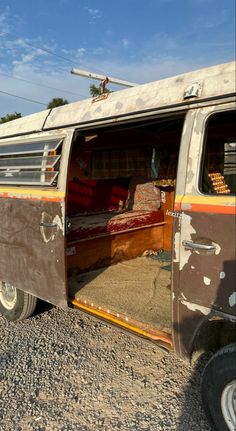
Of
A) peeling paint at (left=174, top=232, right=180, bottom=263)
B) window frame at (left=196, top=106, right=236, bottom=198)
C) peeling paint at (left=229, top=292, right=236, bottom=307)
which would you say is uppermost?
window frame at (left=196, top=106, right=236, bottom=198)

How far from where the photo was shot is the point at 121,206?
244 inches

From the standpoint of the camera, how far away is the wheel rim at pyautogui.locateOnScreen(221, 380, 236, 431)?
7.63ft

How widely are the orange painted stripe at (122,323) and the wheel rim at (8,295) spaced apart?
1151 millimetres

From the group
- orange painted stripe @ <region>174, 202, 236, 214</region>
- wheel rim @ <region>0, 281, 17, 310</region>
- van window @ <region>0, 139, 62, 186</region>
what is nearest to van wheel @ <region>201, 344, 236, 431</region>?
orange painted stripe @ <region>174, 202, 236, 214</region>

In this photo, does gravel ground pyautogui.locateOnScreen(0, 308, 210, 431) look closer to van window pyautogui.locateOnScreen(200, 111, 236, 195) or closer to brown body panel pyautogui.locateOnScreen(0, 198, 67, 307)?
brown body panel pyautogui.locateOnScreen(0, 198, 67, 307)

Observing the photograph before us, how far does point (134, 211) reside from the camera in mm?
5699

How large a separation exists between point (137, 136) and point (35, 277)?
229 centimetres

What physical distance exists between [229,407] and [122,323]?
1.08m

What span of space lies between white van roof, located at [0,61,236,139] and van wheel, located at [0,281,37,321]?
186cm

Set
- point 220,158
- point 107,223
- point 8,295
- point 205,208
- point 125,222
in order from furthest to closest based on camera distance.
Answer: point 125,222 → point 107,223 → point 8,295 → point 220,158 → point 205,208

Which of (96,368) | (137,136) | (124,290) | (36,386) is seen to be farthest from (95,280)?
(137,136)

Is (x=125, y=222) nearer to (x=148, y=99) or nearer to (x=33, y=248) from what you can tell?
(x=33, y=248)

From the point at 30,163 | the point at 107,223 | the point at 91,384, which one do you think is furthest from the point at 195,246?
the point at 107,223

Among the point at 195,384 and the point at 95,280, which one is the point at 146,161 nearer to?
the point at 95,280
